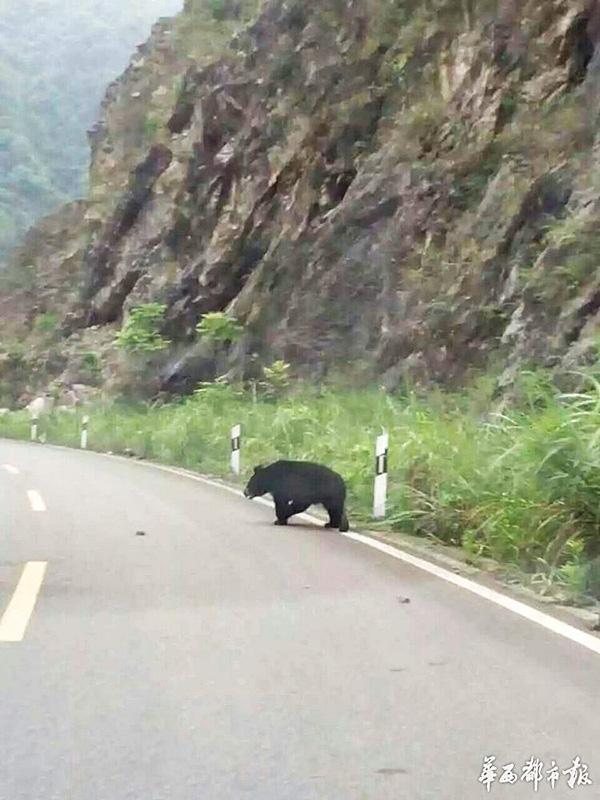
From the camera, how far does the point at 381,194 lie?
87.7ft

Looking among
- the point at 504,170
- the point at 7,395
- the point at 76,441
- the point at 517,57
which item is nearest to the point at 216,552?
the point at 504,170

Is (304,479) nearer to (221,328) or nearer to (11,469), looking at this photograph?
Answer: (11,469)

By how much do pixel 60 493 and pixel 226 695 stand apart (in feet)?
36.7

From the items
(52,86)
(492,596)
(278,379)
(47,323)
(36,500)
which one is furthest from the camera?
→ (52,86)

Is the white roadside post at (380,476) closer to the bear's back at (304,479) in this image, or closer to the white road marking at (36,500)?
the bear's back at (304,479)

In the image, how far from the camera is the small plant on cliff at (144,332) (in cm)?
3369

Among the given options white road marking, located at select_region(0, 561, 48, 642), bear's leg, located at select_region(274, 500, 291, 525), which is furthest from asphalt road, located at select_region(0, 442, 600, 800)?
bear's leg, located at select_region(274, 500, 291, 525)

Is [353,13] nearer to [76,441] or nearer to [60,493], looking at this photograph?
[76,441]

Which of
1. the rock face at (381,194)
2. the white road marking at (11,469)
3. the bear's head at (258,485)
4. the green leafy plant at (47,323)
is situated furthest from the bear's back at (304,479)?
the green leafy plant at (47,323)

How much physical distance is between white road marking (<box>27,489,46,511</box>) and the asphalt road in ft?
13.2

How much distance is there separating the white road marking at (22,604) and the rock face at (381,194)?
853 centimetres

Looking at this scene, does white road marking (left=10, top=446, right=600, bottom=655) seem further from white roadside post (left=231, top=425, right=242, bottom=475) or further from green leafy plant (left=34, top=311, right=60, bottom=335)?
green leafy plant (left=34, top=311, right=60, bottom=335)

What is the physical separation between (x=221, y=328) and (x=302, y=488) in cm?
1786

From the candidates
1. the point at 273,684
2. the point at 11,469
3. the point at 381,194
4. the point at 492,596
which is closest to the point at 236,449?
the point at 11,469
